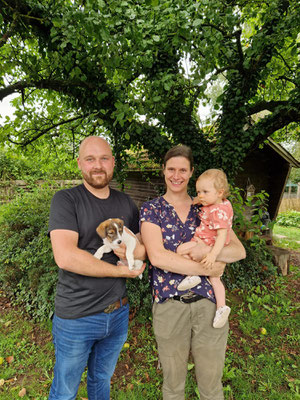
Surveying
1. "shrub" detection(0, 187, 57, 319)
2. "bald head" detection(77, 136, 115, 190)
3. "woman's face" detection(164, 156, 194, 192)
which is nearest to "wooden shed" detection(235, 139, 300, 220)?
"shrub" detection(0, 187, 57, 319)

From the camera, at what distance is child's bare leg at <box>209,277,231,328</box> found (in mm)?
1971

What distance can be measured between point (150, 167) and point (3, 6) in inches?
165

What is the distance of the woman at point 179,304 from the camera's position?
78.5 inches

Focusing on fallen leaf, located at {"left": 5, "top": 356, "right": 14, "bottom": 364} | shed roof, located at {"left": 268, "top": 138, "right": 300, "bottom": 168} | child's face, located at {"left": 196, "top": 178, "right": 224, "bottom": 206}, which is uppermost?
shed roof, located at {"left": 268, "top": 138, "right": 300, "bottom": 168}

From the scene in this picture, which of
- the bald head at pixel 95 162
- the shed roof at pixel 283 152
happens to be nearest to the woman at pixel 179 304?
the bald head at pixel 95 162

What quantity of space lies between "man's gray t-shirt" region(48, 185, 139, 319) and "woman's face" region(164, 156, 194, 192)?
0.60 m

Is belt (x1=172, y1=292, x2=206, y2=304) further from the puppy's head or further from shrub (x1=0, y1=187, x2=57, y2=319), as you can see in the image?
shrub (x1=0, y1=187, x2=57, y2=319)

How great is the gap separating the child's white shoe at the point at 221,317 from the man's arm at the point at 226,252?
0.41 meters

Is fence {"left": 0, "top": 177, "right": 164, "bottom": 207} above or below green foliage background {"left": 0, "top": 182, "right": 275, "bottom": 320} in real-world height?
above

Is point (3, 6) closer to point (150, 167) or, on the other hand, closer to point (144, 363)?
point (150, 167)

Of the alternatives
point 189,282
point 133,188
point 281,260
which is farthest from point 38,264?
point 281,260

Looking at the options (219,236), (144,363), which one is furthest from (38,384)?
(219,236)

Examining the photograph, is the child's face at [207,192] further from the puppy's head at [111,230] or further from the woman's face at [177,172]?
the puppy's head at [111,230]

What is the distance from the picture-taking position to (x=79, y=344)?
75.7 inches
